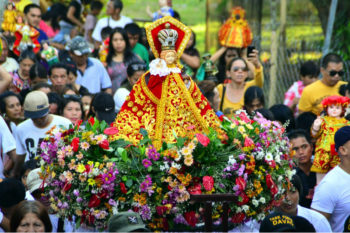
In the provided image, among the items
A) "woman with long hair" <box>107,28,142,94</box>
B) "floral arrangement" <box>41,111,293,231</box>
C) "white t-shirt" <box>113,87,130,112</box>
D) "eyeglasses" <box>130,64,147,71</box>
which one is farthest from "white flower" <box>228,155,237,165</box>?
"woman with long hair" <box>107,28,142,94</box>

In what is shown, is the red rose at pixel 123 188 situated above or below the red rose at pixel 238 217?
above

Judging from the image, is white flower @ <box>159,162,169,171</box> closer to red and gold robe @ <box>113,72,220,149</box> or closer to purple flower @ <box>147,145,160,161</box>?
purple flower @ <box>147,145,160,161</box>

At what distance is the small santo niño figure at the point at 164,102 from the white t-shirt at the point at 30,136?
155 cm

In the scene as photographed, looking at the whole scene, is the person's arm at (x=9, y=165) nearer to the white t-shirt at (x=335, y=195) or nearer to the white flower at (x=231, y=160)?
the white flower at (x=231, y=160)

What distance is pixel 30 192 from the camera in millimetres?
6707

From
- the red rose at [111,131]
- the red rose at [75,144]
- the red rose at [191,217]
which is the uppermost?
the red rose at [111,131]

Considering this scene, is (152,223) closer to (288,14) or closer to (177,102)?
(177,102)

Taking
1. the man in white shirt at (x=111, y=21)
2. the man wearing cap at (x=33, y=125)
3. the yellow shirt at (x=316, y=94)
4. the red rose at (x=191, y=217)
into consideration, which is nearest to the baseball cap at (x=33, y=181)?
the man wearing cap at (x=33, y=125)

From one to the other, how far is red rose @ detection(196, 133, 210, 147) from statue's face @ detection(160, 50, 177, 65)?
0.76 meters

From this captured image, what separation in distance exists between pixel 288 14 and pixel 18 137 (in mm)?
6269

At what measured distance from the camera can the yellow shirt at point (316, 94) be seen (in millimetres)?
9387

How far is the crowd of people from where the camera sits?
6.02 m

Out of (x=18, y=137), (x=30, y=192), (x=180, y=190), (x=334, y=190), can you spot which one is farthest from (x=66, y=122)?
(x=334, y=190)

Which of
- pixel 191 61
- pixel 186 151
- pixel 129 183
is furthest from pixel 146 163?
pixel 191 61
